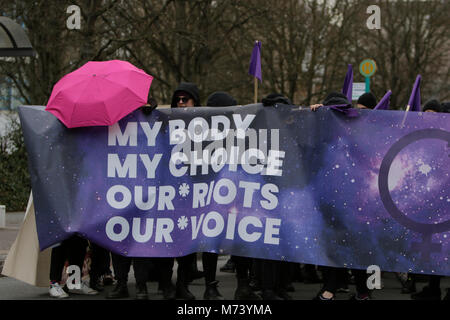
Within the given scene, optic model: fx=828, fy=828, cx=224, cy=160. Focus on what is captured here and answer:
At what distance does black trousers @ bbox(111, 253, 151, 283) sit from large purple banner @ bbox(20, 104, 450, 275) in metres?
0.21

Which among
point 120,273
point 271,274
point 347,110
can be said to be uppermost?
point 347,110

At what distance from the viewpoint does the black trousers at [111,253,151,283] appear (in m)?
8.06

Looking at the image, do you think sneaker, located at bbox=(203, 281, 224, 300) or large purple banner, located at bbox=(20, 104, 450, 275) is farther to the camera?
sneaker, located at bbox=(203, 281, 224, 300)

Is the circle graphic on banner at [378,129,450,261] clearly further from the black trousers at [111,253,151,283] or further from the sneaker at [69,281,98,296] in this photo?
the sneaker at [69,281,98,296]

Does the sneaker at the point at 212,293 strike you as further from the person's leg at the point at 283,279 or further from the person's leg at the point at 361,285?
the person's leg at the point at 361,285

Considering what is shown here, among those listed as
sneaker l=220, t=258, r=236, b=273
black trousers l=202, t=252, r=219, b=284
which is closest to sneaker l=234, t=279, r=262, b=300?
black trousers l=202, t=252, r=219, b=284

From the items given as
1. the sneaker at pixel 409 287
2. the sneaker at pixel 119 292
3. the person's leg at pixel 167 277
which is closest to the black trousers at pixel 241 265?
the person's leg at pixel 167 277

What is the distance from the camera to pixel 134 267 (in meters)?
8.09

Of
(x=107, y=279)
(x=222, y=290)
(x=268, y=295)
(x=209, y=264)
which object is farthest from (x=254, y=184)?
(x=107, y=279)

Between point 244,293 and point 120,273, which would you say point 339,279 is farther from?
point 120,273

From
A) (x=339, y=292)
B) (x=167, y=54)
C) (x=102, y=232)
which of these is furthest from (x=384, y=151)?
(x=167, y=54)

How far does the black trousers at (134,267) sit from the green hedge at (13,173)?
1110 centimetres

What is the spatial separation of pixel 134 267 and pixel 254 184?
1483mm

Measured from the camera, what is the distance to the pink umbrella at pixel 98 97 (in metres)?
7.70
